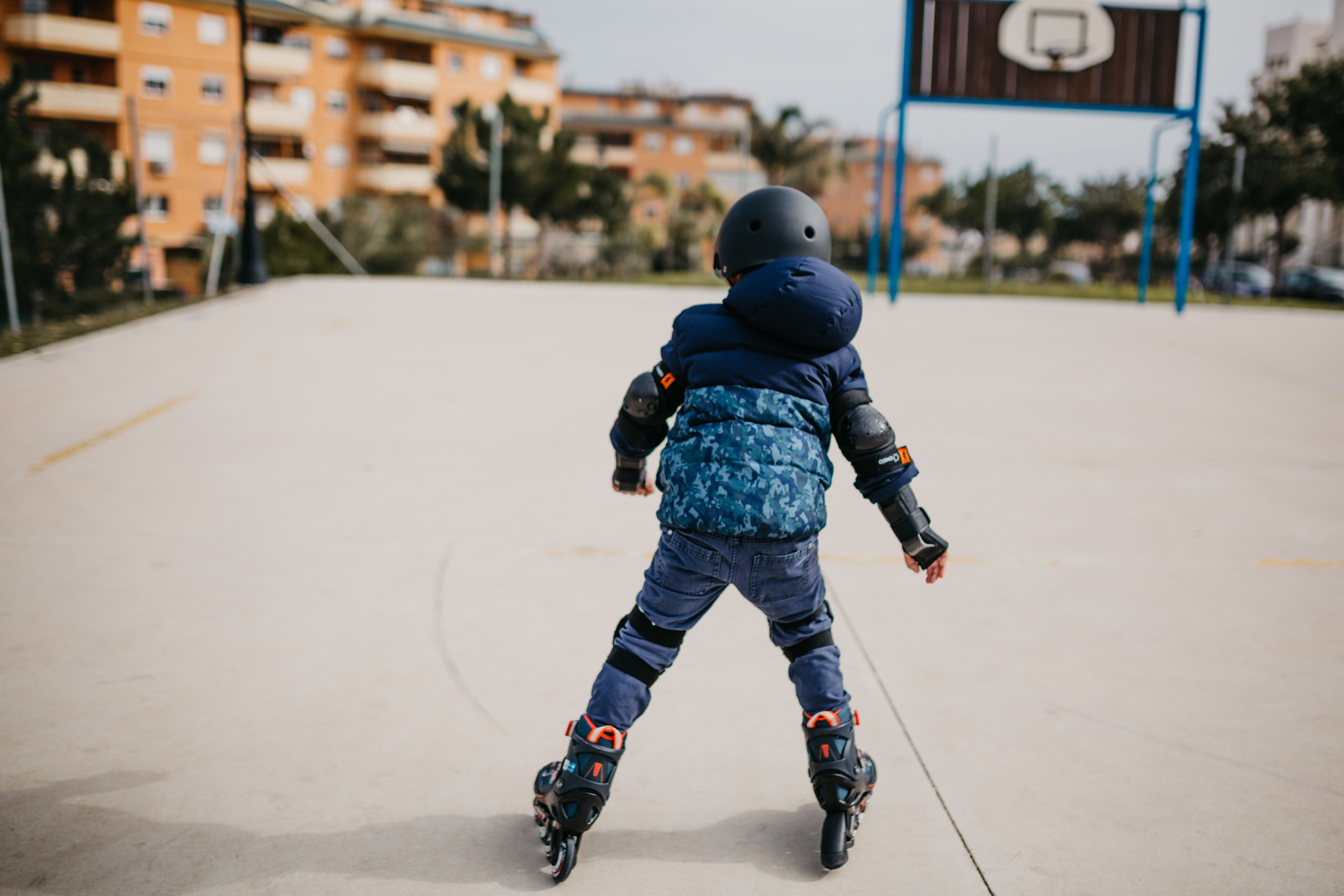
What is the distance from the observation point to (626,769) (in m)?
2.95

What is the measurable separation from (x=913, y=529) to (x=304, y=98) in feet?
223

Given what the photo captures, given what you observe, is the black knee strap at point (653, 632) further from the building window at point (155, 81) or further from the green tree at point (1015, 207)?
the building window at point (155, 81)

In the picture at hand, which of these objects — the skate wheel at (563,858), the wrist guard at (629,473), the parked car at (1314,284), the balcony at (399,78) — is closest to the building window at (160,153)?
the balcony at (399,78)

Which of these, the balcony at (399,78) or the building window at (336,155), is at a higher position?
the balcony at (399,78)

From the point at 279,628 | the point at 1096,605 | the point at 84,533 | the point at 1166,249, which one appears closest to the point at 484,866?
the point at 279,628

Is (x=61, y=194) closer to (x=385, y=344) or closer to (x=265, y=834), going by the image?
(x=385, y=344)

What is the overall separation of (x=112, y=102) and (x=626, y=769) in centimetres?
5338

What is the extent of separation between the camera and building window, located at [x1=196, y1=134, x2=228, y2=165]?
53.9 metres

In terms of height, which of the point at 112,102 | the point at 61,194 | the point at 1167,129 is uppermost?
the point at 112,102

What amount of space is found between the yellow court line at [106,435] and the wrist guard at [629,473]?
4594mm

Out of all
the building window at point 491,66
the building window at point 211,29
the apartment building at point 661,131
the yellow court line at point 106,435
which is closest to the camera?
the yellow court line at point 106,435

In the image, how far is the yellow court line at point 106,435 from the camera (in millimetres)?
6105

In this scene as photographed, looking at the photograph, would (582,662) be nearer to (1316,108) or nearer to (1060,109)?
(1060,109)

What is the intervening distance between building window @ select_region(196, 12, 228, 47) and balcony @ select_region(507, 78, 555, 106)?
64.1 feet
